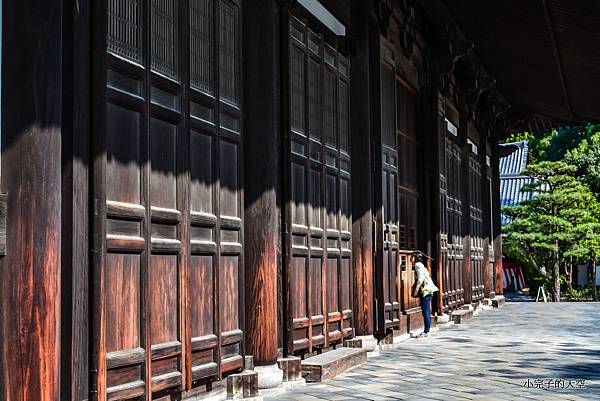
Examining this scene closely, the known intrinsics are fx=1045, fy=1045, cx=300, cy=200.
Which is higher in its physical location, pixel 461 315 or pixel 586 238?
pixel 586 238

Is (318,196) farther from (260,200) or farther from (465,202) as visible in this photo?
(465,202)

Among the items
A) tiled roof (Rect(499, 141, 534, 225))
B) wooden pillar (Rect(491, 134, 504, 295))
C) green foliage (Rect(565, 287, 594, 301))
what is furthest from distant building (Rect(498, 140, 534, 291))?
wooden pillar (Rect(491, 134, 504, 295))

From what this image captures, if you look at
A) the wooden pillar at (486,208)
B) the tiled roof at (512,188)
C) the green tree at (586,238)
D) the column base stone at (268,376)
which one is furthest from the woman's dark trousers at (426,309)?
the tiled roof at (512,188)

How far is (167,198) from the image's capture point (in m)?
6.85

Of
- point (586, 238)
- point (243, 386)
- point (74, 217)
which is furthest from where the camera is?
point (586, 238)

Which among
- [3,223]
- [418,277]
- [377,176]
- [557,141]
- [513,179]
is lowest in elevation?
[418,277]

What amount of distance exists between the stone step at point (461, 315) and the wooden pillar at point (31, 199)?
13.1 metres

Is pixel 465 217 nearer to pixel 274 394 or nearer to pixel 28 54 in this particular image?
pixel 274 394

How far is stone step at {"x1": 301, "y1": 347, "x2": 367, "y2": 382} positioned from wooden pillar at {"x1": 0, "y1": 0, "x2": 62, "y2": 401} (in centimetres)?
437

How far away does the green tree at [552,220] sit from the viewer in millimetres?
29188

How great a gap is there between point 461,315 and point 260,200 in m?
10.1

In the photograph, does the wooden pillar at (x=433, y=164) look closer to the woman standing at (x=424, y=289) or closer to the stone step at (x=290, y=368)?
the woman standing at (x=424, y=289)

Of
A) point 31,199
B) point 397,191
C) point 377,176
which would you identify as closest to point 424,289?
point 397,191

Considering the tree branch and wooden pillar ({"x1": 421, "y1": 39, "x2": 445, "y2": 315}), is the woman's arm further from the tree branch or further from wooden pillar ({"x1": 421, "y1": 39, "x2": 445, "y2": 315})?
the tree branch
